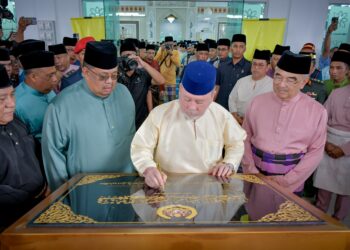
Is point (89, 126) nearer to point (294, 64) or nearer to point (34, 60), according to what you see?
point (34, 60)

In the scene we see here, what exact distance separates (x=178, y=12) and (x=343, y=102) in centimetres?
1215

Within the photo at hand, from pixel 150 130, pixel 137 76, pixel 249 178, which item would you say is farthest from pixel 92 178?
pixel 137 76

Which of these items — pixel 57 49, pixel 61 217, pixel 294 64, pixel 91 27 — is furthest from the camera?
pixel 91 27

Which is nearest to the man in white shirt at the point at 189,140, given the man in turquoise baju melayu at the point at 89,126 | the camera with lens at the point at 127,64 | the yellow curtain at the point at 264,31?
the man in turquoise baju melayu at the point at 89,126

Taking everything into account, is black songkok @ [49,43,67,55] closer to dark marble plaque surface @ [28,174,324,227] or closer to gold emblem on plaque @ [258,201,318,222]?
dark marble plaque surface @ [28,174,324,227]

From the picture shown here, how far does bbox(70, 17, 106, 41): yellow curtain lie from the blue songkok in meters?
5.55

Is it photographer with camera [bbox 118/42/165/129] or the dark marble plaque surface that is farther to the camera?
photographer with camera [bbox 118/42/165/129]

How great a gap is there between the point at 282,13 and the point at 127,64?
6668 millimetres

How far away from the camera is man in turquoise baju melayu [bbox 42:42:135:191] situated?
168 cm

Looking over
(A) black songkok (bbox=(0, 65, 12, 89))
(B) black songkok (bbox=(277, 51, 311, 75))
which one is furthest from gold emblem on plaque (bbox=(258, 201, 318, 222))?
(A) black songkok (bbox=(0, 65, 12, 89))

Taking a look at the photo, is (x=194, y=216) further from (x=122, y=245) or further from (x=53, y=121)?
(x=53, y=121)

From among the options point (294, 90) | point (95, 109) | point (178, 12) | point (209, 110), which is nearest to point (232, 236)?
point (209, 110)

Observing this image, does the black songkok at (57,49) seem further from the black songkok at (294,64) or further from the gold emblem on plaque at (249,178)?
the gold emblem on plaque at (249,178)

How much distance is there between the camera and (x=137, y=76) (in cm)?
335
